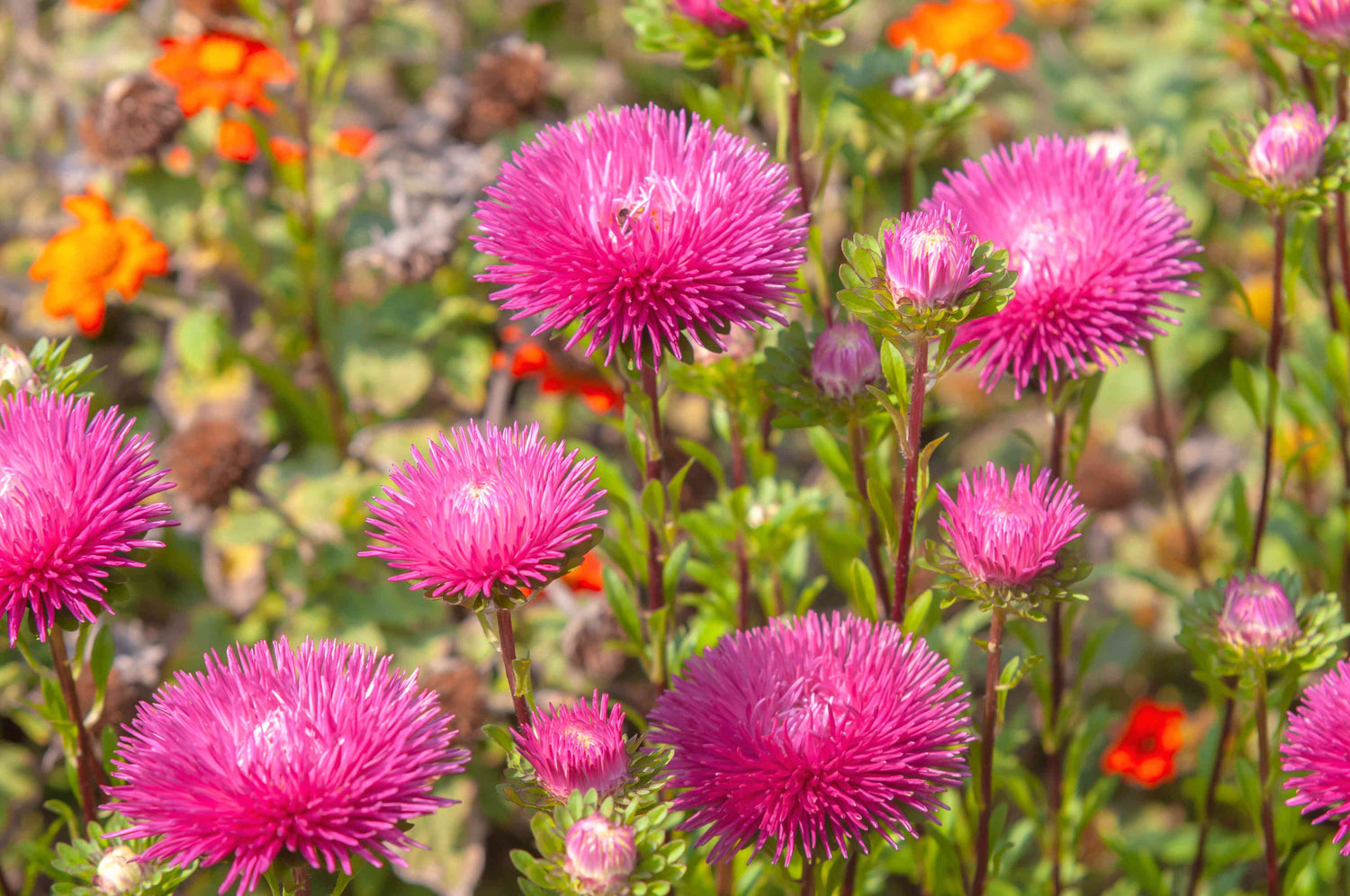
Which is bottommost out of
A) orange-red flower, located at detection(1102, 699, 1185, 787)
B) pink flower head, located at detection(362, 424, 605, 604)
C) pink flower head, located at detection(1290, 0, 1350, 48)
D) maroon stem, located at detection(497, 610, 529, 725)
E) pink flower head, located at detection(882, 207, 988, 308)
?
orange-red flower, located at detection(1102, 699, 1185, 787)

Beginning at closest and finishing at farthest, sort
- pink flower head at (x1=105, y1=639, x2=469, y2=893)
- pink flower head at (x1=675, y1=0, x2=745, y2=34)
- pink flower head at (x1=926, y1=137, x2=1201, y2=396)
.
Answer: pink flower head at (x1=105, y1=639, x2=469, y2=893) < pink flower head at (x1=926, y1=137, x2=1201, y2=396) < pink flower head at (x1=675, y1=0, x2=745, y2=34)

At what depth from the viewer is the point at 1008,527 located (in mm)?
1163

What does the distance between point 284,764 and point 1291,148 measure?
1.31 meters

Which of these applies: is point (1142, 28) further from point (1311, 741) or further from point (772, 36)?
point (1311, 741)

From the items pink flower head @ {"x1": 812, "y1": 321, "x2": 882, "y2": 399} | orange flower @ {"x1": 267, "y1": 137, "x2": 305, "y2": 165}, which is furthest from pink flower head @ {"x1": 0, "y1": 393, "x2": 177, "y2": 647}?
orange flower @ {"x1": 267, "y1": 137, "x2": 305, "y2": 165}

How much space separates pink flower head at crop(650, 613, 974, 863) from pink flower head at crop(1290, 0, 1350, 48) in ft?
3.25

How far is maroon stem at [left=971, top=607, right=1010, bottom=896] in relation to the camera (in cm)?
125

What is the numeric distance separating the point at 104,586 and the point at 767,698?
660 millimetres

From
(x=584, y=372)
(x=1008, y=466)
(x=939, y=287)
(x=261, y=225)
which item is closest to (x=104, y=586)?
(x=939, y=287)

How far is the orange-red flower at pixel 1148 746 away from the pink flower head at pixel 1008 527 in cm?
124

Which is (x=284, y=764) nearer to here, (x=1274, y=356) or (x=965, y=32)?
(x=1274, y=356)

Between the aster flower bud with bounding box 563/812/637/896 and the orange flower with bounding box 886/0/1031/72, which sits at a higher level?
the orange flower with bounding box 886/0/1031/72

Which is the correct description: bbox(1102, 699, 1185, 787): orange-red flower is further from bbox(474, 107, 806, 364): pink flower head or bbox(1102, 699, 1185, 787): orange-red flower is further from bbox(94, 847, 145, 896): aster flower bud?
bbox(94, 847, 145, 896): aster flower bud

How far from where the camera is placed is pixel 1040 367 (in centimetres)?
139
